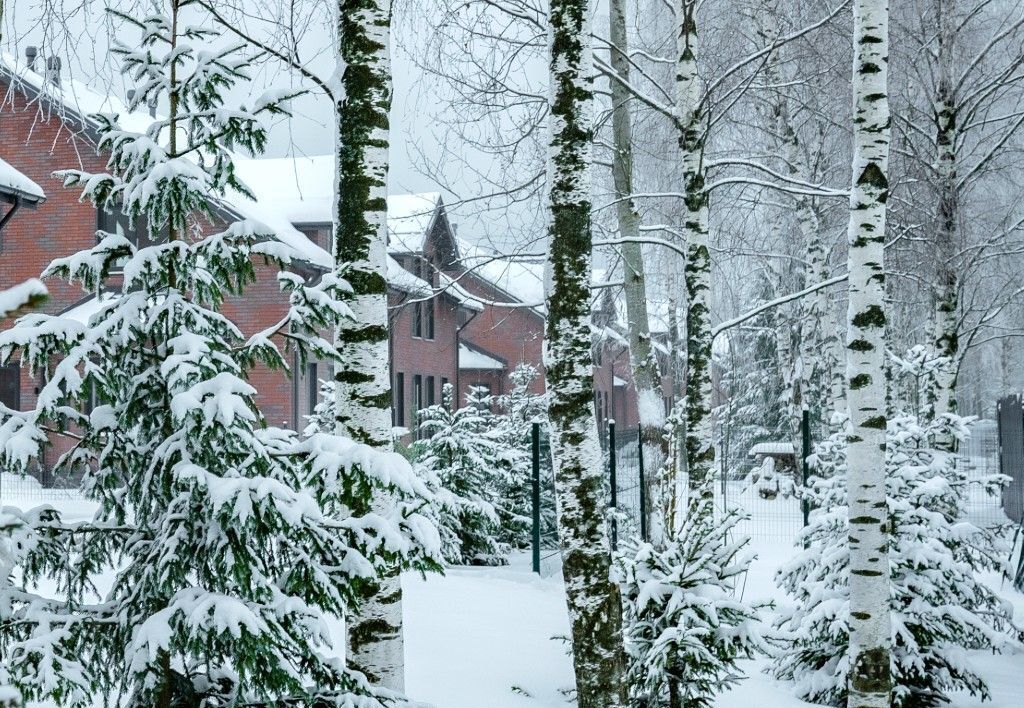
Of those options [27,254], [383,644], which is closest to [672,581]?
[383,644]

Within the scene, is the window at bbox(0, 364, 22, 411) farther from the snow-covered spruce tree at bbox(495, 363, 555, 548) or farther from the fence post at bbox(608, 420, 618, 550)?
the fence post at bbox(608, 420, 618, 550)

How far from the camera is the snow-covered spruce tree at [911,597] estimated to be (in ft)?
25.2

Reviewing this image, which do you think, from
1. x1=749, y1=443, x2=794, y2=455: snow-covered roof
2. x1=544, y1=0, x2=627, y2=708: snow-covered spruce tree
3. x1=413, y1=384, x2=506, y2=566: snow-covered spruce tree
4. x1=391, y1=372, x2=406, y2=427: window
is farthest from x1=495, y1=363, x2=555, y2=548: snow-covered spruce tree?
x1=391, y1=372, x2=406, y2=427: window

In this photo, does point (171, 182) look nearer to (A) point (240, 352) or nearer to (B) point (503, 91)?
(A) point (240, 352)

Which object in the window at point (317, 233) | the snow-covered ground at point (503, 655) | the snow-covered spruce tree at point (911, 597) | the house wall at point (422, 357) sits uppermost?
the window at point (317, 233)

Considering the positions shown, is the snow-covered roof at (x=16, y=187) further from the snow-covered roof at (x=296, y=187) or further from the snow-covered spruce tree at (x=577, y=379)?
the snow-covered spruce tree at (x=577, y=379)

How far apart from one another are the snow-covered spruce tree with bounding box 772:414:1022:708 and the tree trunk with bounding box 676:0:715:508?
1.55m

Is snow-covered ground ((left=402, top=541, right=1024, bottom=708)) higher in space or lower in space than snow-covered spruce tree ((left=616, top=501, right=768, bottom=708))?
lower

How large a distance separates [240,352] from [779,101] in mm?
13882

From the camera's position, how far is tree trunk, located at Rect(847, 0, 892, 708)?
6.29 m

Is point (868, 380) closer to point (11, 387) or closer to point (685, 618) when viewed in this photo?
point (685, 618)

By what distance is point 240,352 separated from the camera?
4.34m

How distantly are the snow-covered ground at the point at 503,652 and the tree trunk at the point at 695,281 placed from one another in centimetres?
198

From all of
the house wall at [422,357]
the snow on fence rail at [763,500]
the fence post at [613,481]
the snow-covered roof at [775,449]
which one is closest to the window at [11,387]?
the house wall at [422,357]
